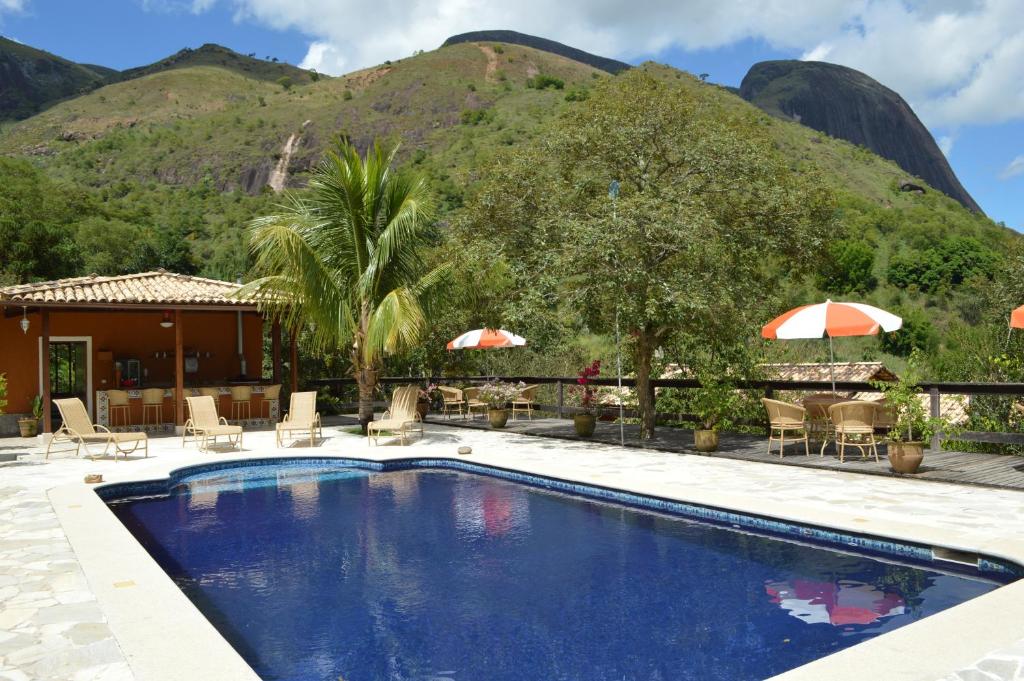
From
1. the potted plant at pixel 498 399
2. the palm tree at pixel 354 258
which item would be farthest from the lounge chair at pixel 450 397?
the palm tree at pixel 354 258

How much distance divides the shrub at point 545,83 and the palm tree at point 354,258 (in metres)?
62.2

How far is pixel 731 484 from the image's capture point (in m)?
8.69

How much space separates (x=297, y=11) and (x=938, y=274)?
44.8 m

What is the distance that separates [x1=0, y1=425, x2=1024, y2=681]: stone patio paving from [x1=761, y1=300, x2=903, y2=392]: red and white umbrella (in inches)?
71.8

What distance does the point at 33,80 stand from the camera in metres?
95.2

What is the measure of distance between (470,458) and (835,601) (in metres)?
6.46

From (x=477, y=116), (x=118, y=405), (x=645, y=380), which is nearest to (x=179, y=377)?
(x=118, y=405)

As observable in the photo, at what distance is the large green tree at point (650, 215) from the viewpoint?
37.2 feet

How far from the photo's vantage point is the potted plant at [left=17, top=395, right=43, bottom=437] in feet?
50.6

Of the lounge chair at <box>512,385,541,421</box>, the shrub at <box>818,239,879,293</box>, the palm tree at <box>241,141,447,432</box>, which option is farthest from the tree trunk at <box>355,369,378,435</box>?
→ the shrub at <box>818,239,879,293</box>

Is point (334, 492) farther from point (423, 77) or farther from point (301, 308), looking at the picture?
point (423, 77)

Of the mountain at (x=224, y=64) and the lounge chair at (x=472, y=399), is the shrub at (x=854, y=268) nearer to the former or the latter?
the lounge chair at (x=472, y=399)

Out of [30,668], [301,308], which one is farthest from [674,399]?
[30,668]

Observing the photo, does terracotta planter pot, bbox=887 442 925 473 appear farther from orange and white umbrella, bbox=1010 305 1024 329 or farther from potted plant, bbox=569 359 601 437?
potted plant, bbox=569 359 601 437
